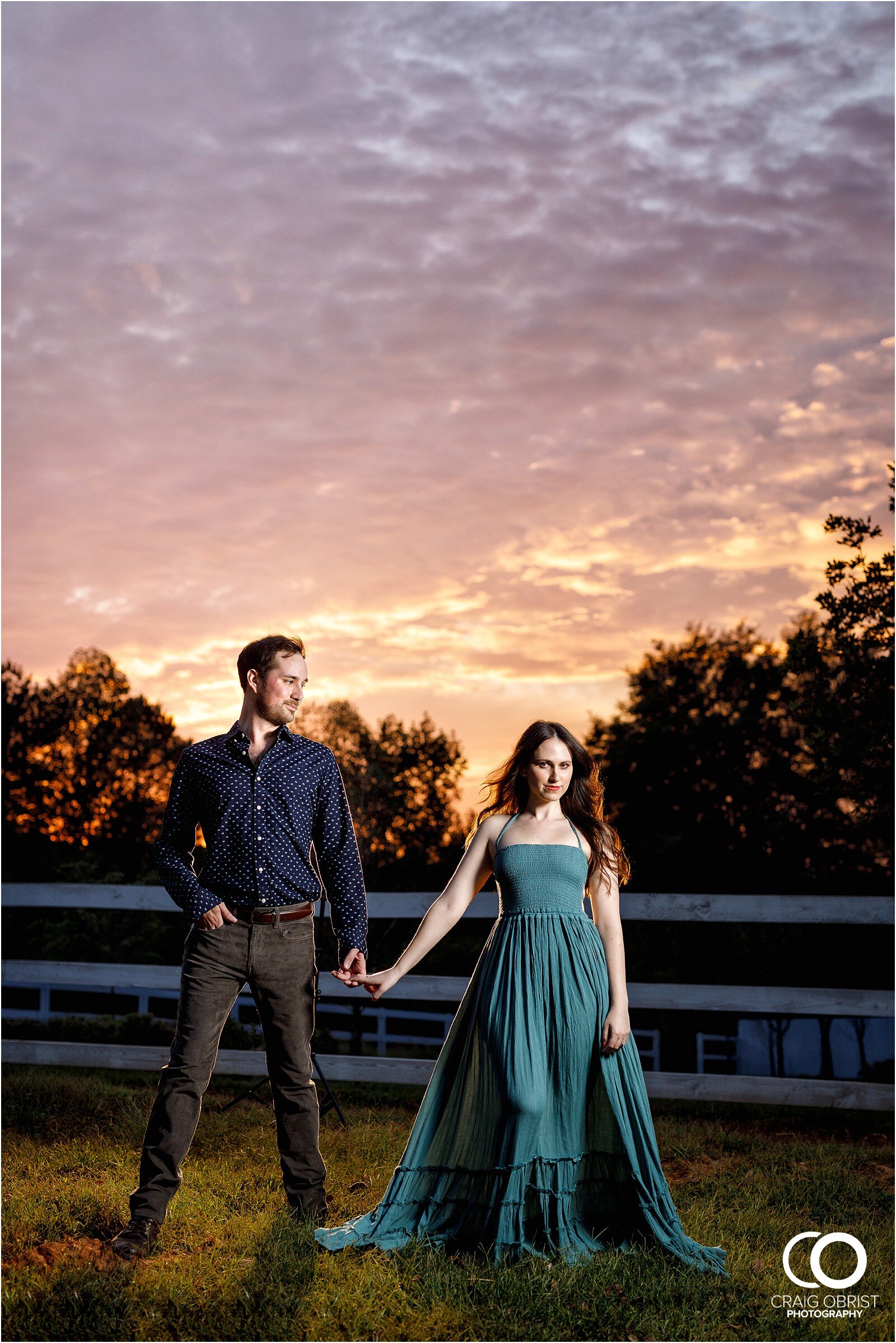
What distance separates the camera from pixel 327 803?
14.7ft

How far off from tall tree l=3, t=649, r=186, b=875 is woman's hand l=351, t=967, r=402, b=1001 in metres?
19.9

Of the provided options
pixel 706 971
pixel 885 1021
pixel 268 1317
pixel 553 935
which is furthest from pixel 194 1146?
pixel 885 1021

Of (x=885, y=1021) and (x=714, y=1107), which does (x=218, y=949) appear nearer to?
(x=714, y=1107)

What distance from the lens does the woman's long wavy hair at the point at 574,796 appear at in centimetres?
443

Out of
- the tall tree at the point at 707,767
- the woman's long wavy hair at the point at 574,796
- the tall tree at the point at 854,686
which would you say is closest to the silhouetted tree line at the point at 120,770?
the tall tree at the point at 707,767

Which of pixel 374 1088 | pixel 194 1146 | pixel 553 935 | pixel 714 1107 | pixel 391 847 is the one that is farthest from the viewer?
pixel 391 847

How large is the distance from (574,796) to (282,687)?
1.26m

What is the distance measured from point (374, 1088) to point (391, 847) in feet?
35.5

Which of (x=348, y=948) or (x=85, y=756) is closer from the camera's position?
(x=348, y=948)

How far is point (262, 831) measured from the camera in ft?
14.1

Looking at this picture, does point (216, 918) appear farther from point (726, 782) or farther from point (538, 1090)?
point (726, 782)

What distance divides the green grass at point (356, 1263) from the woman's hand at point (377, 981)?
0.89 m

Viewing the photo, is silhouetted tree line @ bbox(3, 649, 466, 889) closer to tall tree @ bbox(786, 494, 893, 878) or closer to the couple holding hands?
tall tree @ bbox(786, 494, 893, 878)

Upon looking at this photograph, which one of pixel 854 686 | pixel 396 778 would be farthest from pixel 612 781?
pixel 854 686
